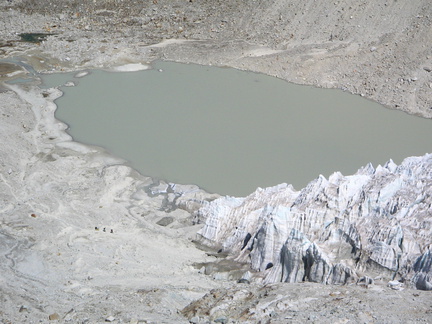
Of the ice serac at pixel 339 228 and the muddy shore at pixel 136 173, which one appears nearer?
the muddy shore at pixel 136 173

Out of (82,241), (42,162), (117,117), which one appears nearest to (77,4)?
(117,117)

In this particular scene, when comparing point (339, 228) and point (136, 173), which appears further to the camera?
point (136, 173)

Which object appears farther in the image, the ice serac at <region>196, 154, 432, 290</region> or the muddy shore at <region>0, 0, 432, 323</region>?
the ice serac at <region>196, 154, 432, 290</region>

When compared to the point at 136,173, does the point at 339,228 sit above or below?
above

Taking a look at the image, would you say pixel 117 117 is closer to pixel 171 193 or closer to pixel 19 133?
pixel 19 133
